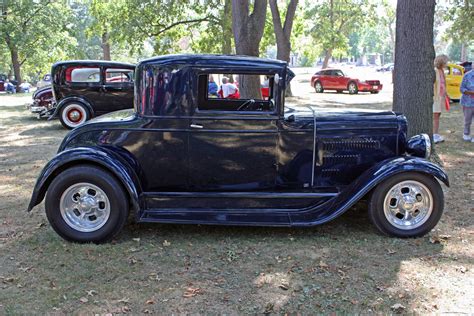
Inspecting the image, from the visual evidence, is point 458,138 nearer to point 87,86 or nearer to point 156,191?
point 156,191

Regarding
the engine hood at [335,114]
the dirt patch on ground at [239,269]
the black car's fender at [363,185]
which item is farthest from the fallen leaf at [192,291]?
the engine hood at [335,114]

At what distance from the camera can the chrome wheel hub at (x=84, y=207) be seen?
187 inches

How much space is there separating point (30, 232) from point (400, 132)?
13.7 ft

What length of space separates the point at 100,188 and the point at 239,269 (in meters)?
1.60

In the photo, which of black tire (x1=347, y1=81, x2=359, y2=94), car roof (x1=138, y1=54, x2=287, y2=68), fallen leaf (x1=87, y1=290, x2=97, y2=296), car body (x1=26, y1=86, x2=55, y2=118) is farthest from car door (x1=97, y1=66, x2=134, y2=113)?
black tire (x1=347, y1=81, x2=359, y2=94)

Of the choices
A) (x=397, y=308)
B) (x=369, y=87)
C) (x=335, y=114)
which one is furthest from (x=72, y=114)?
(x=369, y=87)

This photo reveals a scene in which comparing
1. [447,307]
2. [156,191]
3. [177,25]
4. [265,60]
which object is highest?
[177,25]

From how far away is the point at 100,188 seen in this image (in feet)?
15.4

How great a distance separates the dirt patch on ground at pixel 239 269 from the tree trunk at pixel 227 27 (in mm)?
17338

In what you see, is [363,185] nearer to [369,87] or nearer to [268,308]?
[268,308]

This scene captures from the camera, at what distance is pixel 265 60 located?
16.2ft

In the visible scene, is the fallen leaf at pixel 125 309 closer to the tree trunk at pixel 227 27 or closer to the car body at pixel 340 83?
the tree trunk at pixel 227 27

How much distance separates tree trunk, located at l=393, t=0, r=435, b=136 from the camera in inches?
277

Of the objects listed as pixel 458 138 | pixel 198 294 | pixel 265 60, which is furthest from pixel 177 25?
pixel 198 294
